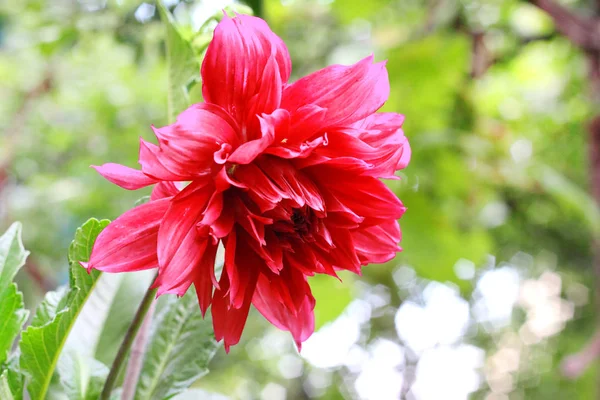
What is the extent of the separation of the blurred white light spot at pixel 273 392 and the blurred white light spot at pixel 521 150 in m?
2.02

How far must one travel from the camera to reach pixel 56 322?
0.34m

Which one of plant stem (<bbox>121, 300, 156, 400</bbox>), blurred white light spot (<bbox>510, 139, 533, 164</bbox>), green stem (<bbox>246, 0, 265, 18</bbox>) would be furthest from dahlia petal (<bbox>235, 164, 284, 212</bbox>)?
blurred white light spot (<bbox>510, 139, 533, 164</bbox>)

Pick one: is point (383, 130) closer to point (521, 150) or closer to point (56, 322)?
point (56, 322)

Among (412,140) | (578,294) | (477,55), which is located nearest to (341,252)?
(412,140)

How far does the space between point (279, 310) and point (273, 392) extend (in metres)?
2.93

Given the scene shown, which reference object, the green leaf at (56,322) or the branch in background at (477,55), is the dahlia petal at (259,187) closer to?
the green leaf at (56,322)

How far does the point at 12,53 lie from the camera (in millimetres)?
2000

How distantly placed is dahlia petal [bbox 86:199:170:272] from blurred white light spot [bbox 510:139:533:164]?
1.13 m

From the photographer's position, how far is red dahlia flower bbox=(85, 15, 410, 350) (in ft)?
1.02

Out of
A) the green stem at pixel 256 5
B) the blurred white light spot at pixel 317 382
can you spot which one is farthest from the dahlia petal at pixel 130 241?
the blurred white light spot at pixel 317 382

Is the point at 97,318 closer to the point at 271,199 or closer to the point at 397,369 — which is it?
the point at 271,199

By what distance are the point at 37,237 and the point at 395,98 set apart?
100 centimetres

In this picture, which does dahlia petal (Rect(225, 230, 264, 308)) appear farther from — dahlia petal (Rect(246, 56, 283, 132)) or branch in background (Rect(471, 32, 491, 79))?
branch in background (Rect(471, 32, 491, 79))

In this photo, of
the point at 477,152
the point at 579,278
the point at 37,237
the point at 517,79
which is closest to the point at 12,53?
the point at 37,237
